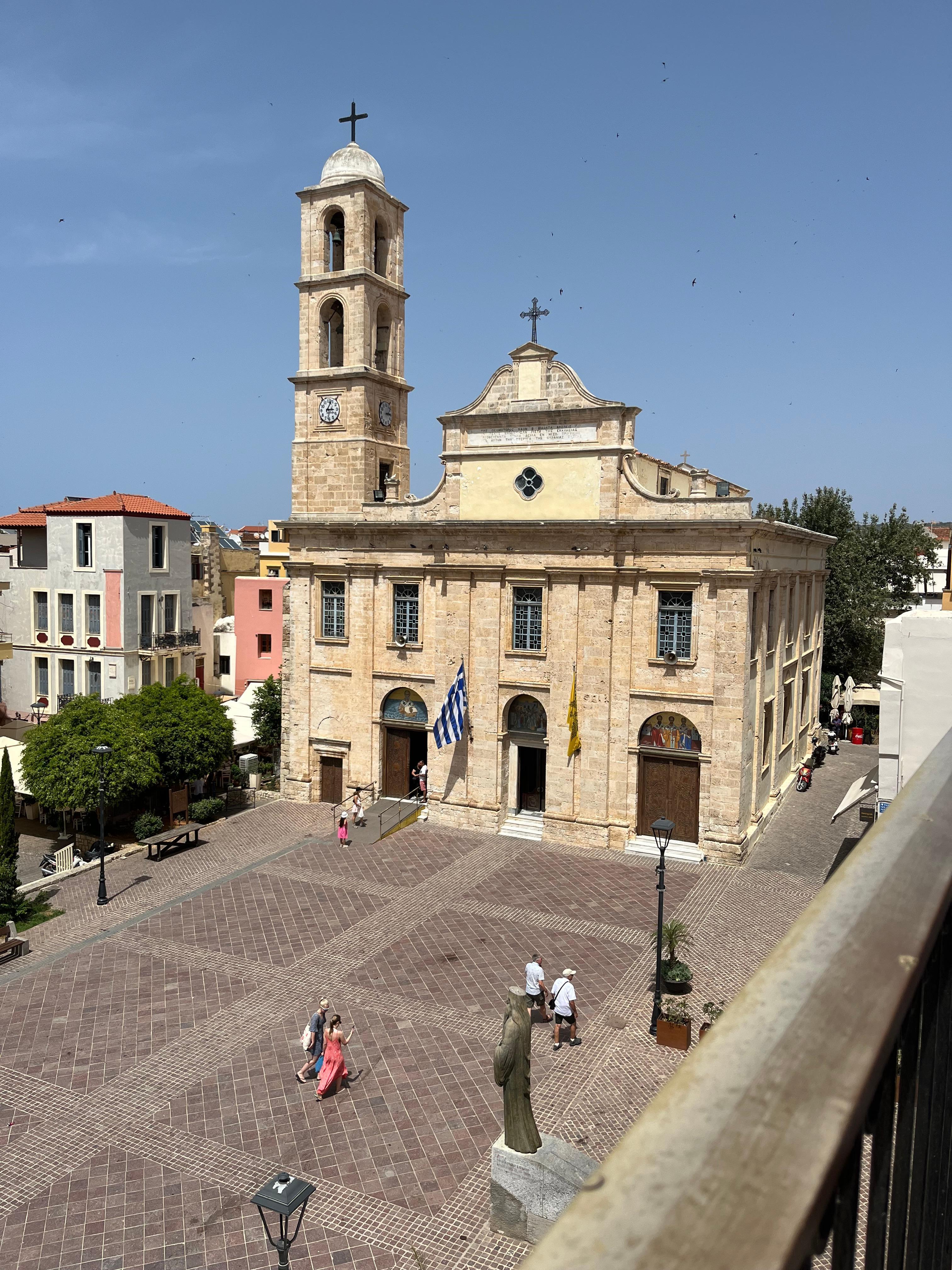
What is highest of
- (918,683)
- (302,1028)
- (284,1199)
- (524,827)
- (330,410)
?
(330,410)

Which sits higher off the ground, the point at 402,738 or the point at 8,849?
the point at 402,738

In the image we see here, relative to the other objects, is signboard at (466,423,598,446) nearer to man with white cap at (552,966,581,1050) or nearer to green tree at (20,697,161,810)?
green tree at (20,697,161,810)

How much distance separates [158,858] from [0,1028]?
9395 millimetres

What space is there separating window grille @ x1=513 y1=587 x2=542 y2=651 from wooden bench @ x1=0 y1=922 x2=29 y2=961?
1444 centimetres

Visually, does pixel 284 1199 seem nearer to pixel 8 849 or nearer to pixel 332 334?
pixel 8 849

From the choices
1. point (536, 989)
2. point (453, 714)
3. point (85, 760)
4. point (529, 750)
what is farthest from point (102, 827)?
point (529, 750)

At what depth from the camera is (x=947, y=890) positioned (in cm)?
147

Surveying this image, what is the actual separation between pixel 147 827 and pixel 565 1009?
51.4ft

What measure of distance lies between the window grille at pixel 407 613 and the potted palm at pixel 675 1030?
15154 mm

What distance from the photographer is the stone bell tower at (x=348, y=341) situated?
29.5 metres

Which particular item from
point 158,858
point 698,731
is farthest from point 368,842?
point 698,731

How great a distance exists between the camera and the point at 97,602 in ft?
121

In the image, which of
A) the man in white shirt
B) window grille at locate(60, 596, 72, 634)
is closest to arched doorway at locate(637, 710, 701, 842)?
the man in white shirt

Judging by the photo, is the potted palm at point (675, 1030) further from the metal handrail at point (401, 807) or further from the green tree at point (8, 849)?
the green tree at point (8, 849)
